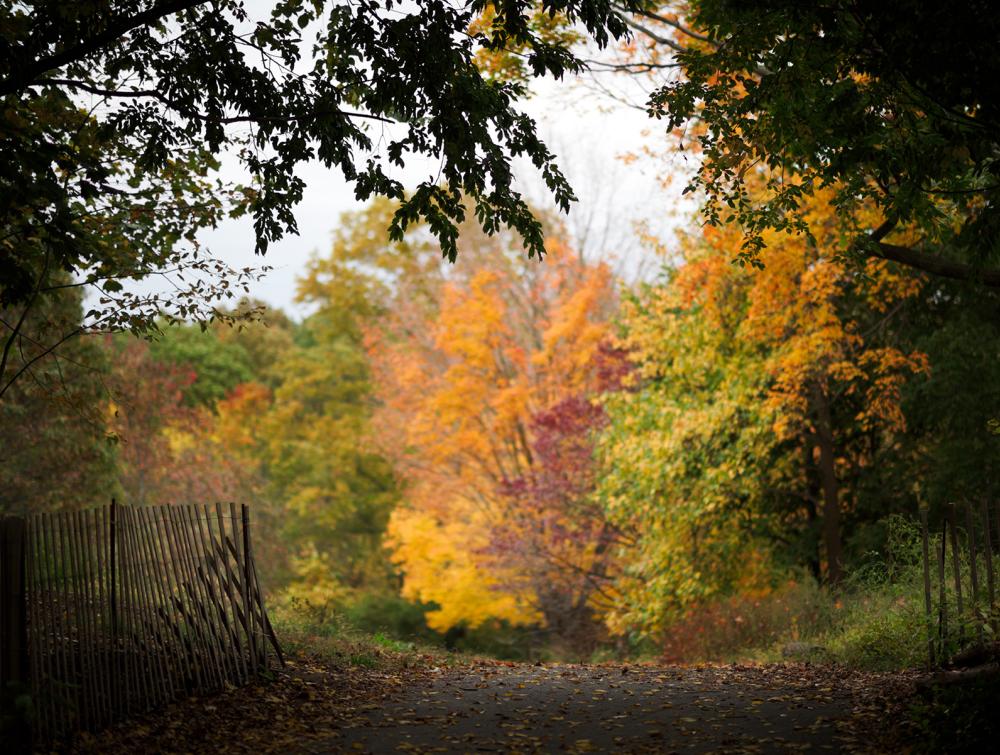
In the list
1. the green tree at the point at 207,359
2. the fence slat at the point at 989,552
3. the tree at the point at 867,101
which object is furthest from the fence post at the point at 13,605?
the green tree at the point at 207,359

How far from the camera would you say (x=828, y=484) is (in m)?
17.3

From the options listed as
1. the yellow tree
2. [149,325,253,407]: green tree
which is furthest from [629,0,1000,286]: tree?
[149,325,253,407]: green tree

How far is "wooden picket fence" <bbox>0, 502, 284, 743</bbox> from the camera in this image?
23.0 feet

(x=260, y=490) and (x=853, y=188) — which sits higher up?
(x=853, y=188)

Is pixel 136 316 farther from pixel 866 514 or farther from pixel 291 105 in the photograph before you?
pixel 866 514

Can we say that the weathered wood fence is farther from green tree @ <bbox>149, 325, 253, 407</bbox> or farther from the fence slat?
green tree @ <bbox>149, 325, 253, 407</bbox>

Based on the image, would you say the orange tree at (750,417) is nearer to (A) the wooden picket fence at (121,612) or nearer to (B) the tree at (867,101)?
(B) the tree at (867,101)

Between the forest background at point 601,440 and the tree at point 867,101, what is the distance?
1.16 meters

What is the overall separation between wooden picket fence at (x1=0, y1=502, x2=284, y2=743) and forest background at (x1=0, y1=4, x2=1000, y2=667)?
2.63 meters

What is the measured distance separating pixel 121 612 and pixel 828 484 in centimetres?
1268

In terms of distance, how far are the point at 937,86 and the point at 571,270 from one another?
17.9 metres

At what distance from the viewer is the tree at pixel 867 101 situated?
21.4 ft

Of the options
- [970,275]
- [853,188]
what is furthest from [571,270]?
[970,275]

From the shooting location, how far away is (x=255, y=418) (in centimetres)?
3700
